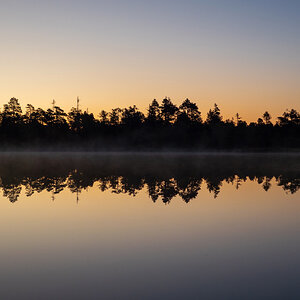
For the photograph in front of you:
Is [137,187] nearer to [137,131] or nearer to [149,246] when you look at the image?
[149,246]

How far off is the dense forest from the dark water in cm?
8996

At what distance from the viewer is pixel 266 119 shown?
131375 mm

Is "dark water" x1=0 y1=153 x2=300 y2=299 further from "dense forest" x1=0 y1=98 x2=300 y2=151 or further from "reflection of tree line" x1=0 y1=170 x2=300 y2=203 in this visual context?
"dense forest" x1=0 y1=98 x2=300 y2=151

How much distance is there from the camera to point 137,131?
11125 cm

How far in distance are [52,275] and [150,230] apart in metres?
4.41

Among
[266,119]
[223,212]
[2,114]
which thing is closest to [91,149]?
[2,114]

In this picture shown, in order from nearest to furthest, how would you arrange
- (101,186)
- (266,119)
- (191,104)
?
(101,186) < (191,104) < (266,119)

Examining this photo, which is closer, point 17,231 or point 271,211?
point 17,231

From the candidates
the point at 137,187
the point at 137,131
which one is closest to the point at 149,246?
the point at 137,187

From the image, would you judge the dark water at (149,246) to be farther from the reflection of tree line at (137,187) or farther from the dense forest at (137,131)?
the dense forest at (137,131)

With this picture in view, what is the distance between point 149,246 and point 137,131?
102 metres

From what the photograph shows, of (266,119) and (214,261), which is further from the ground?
(266,119)

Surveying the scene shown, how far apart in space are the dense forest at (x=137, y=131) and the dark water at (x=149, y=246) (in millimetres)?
89957

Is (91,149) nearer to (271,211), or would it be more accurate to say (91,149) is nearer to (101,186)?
(101,186)
